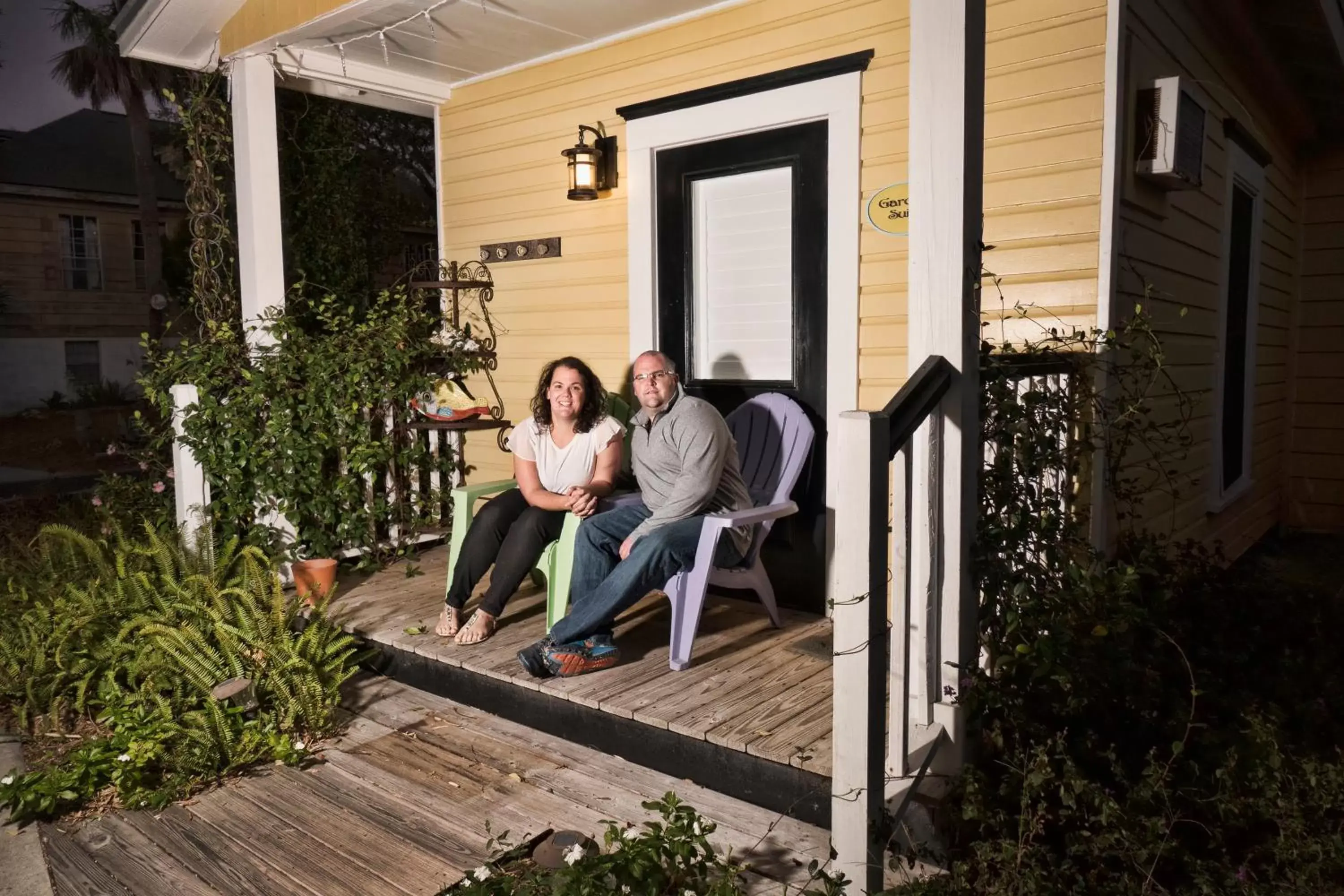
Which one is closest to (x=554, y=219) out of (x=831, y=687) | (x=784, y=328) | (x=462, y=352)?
(x=462, y=352)

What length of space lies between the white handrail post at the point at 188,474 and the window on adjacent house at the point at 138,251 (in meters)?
16.0

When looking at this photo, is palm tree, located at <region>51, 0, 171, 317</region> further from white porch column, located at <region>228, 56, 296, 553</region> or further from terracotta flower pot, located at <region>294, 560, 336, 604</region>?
terracotta flower pot, located at <region>294, 560, 336, 604</region>

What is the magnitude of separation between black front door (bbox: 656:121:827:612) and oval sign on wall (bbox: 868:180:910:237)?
240mm

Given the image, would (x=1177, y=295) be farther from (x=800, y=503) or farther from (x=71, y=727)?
(x=71, y=727)

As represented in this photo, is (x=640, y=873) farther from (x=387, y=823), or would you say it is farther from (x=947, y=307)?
(x=947, y=307)

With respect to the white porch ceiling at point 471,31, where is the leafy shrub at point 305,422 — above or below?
below

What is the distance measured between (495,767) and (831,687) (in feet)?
3.36

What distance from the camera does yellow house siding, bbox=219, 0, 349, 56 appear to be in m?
4.10

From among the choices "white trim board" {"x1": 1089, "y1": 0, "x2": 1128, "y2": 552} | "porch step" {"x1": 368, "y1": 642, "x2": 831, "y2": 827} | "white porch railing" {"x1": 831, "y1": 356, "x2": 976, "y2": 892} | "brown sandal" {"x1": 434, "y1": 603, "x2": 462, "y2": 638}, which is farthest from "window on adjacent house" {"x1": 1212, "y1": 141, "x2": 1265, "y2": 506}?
"brown sandal" {"x1": 434, "y1": 603, "x2": 462, "y2": 638}

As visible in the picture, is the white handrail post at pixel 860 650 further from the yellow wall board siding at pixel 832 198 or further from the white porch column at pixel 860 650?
the yellow wall board siding at pixel 832 198

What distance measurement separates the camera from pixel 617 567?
307cm

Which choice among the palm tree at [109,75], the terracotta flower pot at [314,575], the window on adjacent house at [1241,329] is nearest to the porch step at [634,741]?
the terracotta flower pot at [314,575]

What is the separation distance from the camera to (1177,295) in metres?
3.94

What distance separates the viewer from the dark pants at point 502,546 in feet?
11.1
